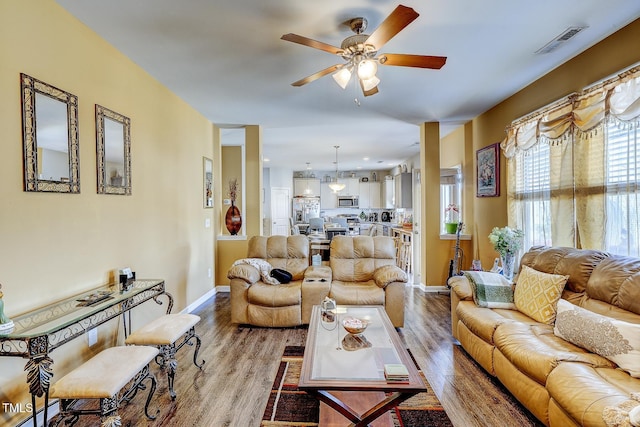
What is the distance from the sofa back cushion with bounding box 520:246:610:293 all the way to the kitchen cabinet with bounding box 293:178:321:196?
27.5ft

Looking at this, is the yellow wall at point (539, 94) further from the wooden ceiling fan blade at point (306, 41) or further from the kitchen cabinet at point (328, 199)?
the kitchen cabinet at point (328, 199)

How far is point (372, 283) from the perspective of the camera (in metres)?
3.80

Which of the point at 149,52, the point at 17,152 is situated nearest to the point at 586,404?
the point at 17,152

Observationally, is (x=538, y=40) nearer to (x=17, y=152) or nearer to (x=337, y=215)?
(x=17, y=152)

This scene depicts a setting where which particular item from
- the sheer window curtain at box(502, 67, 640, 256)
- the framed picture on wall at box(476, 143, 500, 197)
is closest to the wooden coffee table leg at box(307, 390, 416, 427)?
the sheer window curtain at box(502, 67, 640, 256)

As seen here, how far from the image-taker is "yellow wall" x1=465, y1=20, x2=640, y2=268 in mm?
2448

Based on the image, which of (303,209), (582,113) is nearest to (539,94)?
(582,113)

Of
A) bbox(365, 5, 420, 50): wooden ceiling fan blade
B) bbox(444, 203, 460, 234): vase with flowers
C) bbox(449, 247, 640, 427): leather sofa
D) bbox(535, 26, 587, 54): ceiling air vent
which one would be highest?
bbox(535, 26, 587, 54): ceiling air vent

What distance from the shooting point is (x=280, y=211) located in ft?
33.8

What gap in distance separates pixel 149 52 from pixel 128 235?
1664 mm

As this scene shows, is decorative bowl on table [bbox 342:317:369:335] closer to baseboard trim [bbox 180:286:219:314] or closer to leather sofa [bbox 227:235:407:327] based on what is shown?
leather sofa [bbox 227:235:407:327]

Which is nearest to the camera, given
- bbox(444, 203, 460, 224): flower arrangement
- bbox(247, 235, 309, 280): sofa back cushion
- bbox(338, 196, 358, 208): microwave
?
bbox(247, 235, 309, 280): sofa back cushion

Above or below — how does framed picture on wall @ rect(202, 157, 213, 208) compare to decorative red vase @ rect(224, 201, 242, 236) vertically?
above

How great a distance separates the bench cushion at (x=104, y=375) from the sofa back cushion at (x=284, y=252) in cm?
214
